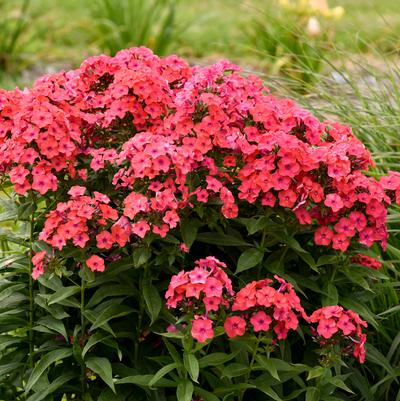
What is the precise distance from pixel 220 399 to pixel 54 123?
3.33ft

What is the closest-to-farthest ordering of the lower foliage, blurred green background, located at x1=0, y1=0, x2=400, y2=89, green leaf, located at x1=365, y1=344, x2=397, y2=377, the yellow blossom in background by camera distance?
1. the lower foliage
2. green leaf, located at x1=365, y1=344, x2=397, y2=377
3. the yellow blossom in background
4. blurred green background, located at x1=0, y1=0, x2=400, y2=89

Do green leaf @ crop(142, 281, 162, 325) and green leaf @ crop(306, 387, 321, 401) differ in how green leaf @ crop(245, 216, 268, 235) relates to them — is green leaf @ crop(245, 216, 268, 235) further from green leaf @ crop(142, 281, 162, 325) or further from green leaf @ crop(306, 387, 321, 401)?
green leaf @ crop(306, 387, 321, 401)

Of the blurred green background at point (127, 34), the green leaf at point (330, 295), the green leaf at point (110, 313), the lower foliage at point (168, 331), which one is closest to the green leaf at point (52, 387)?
the lower foliage at point (168, 331)

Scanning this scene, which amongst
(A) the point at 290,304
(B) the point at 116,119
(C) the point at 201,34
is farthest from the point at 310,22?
(A) the point at 290,304

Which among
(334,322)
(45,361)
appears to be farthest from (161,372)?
(334,322)

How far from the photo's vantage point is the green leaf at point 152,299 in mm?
2673

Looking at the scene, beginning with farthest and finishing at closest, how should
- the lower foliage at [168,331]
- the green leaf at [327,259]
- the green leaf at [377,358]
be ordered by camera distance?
1. the green leaf at [377,358]
2. the green leaf at [327,259]
3. the lower foliage at [168,331]

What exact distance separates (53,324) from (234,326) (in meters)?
0.61

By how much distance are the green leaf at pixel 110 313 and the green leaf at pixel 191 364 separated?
0.86 feet

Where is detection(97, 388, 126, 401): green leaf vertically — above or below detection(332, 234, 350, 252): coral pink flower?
below

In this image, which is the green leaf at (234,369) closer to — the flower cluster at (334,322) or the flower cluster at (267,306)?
the flower cluster at (267,306)

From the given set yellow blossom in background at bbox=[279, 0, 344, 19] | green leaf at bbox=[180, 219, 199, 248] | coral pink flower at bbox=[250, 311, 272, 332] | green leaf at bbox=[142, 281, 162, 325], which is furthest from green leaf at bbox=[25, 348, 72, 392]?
yellow blossom in background at bbox=[279, 0, 344, 19]

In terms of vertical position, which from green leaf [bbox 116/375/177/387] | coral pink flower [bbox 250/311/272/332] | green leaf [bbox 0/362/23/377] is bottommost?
green leaf [bbox 0/362/23/377]

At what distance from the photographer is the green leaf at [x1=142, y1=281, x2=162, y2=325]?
8.77ft
